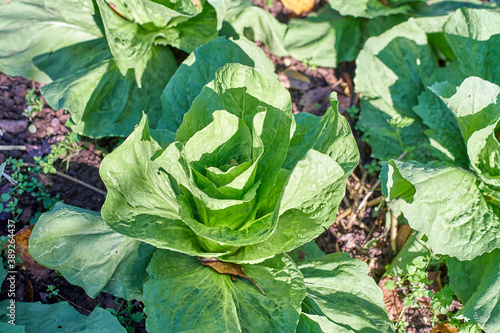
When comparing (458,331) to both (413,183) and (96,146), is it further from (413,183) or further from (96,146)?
(96,146)

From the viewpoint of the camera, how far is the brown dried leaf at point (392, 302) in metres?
2.93

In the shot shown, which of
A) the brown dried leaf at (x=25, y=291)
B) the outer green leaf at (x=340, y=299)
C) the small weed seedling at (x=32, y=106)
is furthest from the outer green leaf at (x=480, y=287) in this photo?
the small weed seedling at (x=32, y=106)

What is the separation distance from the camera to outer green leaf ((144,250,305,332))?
6.84 feet

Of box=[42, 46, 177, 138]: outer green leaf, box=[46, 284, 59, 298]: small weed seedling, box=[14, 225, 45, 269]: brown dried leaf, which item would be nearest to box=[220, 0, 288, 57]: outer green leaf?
box=[42, 46, 177, 138]: outer green leaf

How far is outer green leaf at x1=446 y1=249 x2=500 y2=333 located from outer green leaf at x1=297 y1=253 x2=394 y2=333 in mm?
494

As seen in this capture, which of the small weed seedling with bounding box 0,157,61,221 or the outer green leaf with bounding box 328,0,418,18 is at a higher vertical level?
the outer green leaf with bounding box 328,0,418,18

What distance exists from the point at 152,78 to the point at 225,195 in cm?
166

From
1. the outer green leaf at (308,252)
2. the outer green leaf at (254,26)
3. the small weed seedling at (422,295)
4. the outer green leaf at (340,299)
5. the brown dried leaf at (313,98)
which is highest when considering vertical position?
the outer green leaf at (254,26)

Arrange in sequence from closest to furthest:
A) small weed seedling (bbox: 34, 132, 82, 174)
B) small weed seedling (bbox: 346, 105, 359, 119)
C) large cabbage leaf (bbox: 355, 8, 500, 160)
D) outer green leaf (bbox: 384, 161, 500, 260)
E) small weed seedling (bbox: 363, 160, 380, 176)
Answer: outer green leaf (bbox: 384, 161, 500, 260)
small weed seedling (bbox: 34, 132, 82, 174)
large cabbage leaf (bbox: 355, 8, 500, 160)
small weed seedling (bbox: 363, 160, 380, 176)
small weed seedling (bbox: 346, 105, 359, 119)

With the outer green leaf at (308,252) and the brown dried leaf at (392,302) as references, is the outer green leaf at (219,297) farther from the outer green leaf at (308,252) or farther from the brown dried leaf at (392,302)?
the brown dried leaf at (392,302)

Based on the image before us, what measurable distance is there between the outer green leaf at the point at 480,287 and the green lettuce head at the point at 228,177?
3.48 feet

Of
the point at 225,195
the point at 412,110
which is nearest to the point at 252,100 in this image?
the point at 225,195

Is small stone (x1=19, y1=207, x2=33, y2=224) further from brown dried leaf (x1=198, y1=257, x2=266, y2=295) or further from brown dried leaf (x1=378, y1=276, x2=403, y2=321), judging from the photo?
brown dried leaf (x1=378, y1=276, x2=403, y2=321)

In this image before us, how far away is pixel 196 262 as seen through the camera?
245cm
